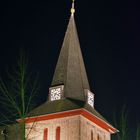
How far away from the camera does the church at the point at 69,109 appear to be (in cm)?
4181

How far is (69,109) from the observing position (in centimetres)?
4175

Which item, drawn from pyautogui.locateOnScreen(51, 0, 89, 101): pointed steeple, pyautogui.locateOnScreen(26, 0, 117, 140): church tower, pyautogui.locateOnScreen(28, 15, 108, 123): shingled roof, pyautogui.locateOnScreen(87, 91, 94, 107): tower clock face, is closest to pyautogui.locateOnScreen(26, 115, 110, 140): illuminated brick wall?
pyautogui.locateOnScreen(26, 0, 117, 140): church tower

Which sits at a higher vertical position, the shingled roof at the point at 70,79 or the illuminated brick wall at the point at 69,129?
the shingled roof at the point at 70,79

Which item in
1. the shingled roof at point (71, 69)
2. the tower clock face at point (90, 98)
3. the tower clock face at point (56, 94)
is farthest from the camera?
the tower clock face at point (90, 98)

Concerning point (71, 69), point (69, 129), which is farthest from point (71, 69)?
point (69, 129)

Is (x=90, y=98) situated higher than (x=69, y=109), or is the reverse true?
(x=90, y=98)

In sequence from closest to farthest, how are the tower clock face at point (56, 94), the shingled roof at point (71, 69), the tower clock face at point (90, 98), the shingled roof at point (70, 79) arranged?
the shingled roof at point (70, 79) < the tower clock face at point (56, 94) < the shingled roof at point (71, 69) < the tower clock face at point (90, 98)

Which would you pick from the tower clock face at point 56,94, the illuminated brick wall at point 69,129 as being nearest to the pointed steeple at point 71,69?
the tower clock face at point 56,94

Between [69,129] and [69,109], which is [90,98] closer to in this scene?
[69,109]

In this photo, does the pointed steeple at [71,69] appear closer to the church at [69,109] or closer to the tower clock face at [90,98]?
the church at [69,109]

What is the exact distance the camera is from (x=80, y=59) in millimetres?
47469

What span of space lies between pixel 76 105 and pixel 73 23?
10.6 metres

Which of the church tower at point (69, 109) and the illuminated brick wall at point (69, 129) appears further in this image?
the church tower at point (69, 109)

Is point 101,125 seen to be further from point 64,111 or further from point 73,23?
point 73,23
